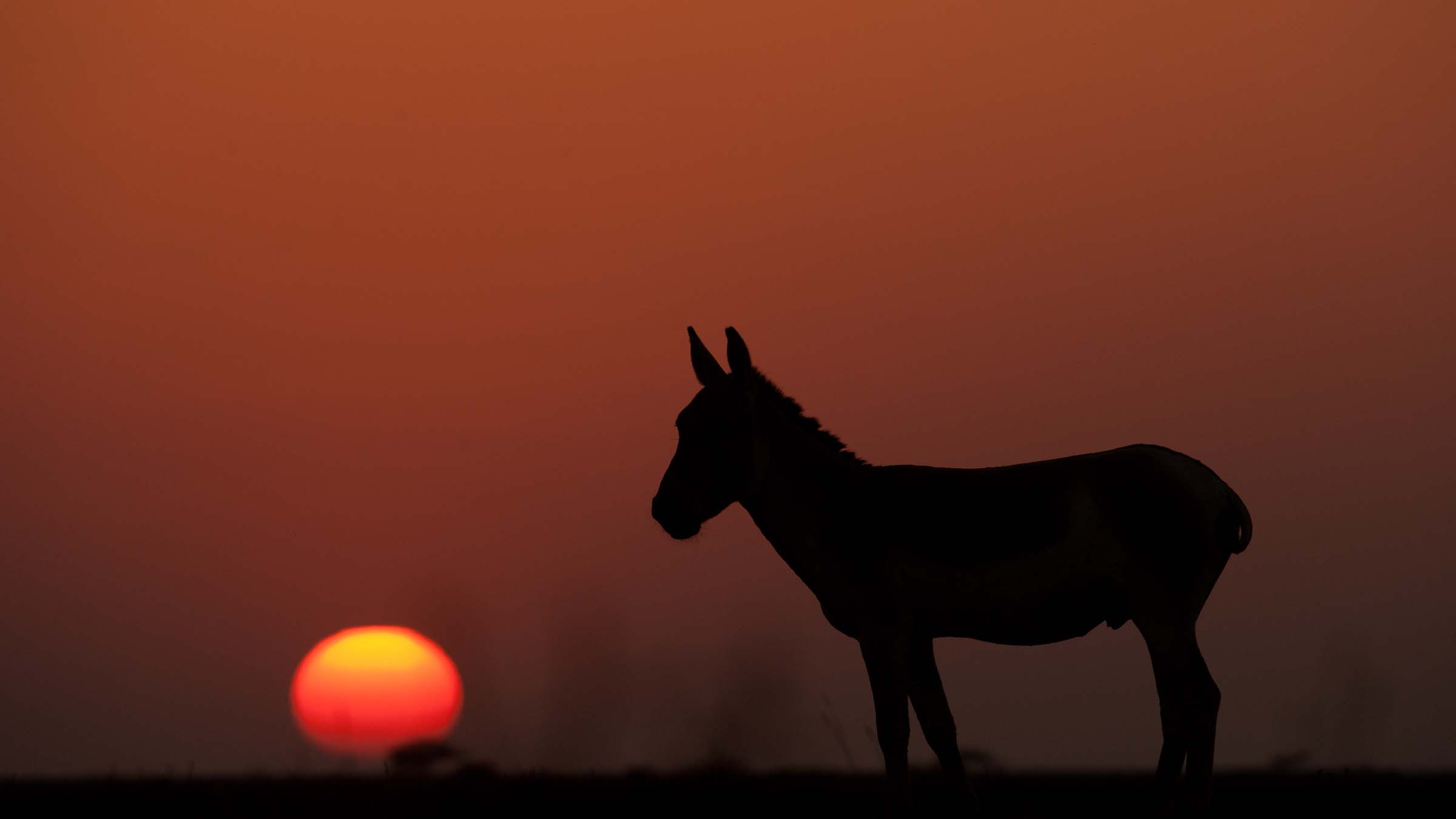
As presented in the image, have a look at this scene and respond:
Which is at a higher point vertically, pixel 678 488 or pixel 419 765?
pixel 678 488

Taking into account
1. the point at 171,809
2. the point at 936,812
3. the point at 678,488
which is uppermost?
the point at 678,488

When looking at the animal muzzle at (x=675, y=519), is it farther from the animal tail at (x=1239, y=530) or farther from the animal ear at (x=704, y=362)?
the animal tail at (x=1239, y=530)

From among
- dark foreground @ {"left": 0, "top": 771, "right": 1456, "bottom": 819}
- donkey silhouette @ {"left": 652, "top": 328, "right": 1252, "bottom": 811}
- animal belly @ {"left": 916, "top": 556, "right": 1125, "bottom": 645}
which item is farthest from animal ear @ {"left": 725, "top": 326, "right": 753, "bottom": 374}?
dark foreground @ {"left": 0, "top": 771, "right": 1456, "bottom": 819}

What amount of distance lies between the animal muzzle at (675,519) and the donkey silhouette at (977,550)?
0.02 m

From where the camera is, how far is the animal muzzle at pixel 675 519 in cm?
1045

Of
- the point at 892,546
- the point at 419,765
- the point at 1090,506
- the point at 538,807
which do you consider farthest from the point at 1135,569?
the point at 419,765

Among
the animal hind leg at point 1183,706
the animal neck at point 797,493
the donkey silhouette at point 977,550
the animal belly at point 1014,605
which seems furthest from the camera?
the animal neck at point 797,493

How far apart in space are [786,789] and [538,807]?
1715mm

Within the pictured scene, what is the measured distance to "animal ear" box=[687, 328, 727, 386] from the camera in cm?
1036

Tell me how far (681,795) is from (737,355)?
2950 mm

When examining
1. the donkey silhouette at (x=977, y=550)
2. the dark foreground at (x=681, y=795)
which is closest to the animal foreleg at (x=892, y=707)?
the donkey silhouette at (x=977, y=550)

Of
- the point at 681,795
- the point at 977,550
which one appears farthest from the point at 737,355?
the point at 681,795

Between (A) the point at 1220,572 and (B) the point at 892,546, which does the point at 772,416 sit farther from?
(A) the point at 1220,572

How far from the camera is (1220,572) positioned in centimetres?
1014
